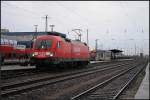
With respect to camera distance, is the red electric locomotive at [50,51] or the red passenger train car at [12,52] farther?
the red passenger train car at [12,52]

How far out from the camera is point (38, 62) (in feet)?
85.7

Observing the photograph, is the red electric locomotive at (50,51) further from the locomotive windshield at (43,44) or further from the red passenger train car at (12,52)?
the red passenger train car at (12,52)

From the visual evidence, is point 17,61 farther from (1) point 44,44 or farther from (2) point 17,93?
(2) point 17,93

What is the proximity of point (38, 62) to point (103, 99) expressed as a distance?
14.6 meters

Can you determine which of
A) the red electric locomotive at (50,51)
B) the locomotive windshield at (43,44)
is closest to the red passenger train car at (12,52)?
the red electric locomotive at (50,51)

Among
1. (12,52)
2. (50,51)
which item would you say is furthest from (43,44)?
(12,52)

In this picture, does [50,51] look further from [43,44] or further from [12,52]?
[12,52]

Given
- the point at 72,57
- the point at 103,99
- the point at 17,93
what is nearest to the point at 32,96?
the point at 17,93

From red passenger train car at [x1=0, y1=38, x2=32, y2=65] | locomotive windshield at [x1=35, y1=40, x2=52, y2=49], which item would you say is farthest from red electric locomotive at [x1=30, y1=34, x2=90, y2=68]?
red passenger train car at [x1=0, y1=38, x2=32, y2=65]

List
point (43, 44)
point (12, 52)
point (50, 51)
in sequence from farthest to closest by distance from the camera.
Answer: point (12, 52) → point (43, 44) → point (50, 51)

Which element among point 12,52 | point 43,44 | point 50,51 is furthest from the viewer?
point 12,52

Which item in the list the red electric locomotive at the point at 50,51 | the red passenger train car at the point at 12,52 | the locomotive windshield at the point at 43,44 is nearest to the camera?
the red electric locomotive at the point at 50,51

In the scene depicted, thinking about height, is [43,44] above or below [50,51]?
above

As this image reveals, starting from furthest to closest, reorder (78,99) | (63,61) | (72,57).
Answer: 1. (72,57)
2. (63,61)
3. (78,99)
